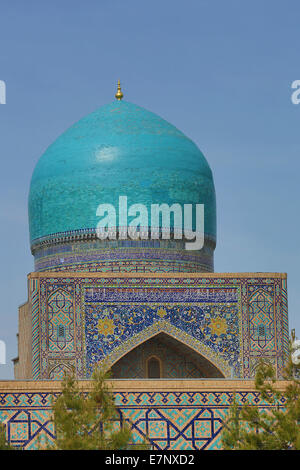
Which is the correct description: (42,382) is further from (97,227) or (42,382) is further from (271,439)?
(97,227)

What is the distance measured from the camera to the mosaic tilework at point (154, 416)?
13.3 meters

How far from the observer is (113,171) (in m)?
19.3

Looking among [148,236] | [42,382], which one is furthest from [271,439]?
[148,236]

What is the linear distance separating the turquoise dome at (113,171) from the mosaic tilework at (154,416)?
19.4 feet

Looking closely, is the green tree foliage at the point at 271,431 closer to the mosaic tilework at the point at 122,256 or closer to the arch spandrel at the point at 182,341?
the arch spandrel at the point at 182,341

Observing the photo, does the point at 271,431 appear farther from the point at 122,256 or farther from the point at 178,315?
the point at 122,256

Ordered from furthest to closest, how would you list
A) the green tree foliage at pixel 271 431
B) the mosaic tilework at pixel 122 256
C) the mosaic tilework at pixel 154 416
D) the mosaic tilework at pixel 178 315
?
1. the mosaic tilework at pixel 122 256
2. the mosaic tilework at pixel 178 315
3. the mosaic tilework at pixel 154 416
4. the green tree foliage at pixel 271 431

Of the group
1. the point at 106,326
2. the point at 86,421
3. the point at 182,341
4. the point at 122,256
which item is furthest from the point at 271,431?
the point at 122,256

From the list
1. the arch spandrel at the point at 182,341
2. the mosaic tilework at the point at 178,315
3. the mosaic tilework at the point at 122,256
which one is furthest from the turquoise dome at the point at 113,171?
the arch spandrel at the point at 182,341

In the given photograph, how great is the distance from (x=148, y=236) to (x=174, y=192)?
922mm

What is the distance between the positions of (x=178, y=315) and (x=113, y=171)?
2.82 metres

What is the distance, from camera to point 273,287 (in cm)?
1819
